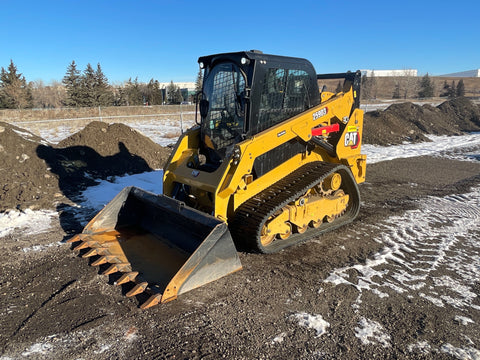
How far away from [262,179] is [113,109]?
22709mm

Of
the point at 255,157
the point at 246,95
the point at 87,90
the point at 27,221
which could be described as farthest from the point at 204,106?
the point at 87,90

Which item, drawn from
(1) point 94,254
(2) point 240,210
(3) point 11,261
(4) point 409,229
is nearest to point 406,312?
(2) point 240,210

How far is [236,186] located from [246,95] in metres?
1.24

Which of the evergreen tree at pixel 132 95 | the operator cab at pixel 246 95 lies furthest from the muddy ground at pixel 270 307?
the evergreen tree at pixel 132 95

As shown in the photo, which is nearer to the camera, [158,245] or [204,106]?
[158,245]

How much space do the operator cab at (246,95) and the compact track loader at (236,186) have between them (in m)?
0.02

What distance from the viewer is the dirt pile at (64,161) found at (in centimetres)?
727

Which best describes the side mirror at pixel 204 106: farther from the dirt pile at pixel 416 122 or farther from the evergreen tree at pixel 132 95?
the evergreen tree at pixel 132 95

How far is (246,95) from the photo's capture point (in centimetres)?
466

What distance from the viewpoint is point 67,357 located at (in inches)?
114

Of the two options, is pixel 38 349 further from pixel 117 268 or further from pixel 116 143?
pixel 116 143

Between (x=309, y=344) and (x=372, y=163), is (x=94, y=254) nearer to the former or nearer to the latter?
(x=309, y=344)

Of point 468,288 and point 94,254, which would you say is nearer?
point 468,288

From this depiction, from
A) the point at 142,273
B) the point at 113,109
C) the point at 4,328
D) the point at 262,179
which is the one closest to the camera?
the point at 4,328
